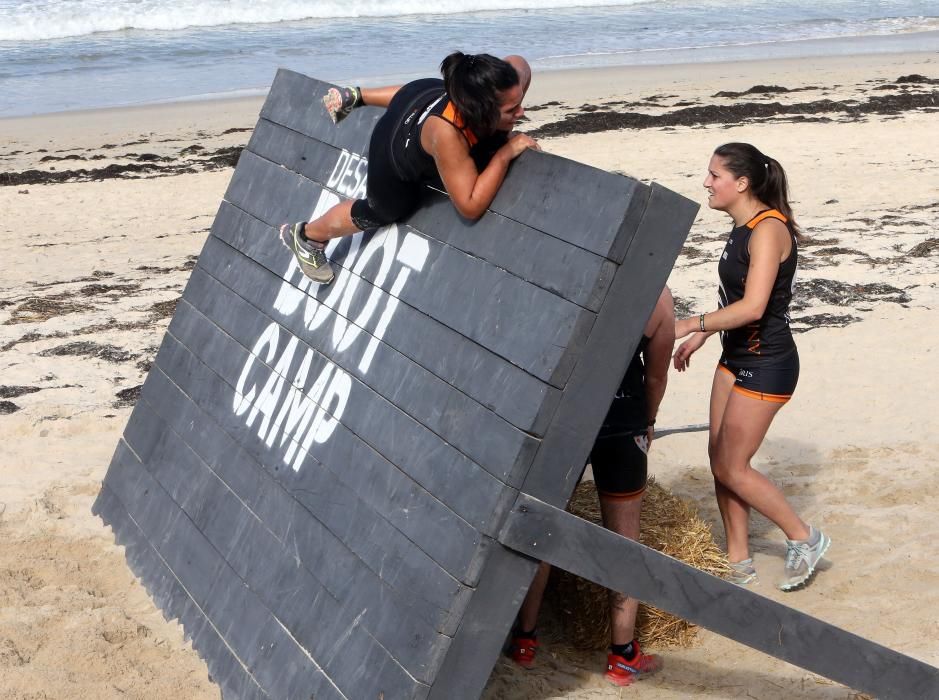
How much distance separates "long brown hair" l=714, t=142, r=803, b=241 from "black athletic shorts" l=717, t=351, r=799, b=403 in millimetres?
485

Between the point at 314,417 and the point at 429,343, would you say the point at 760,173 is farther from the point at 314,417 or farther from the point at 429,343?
the point at 314,417

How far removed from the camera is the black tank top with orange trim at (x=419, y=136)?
3.28 metres

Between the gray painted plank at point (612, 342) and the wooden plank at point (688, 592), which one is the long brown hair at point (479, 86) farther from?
the wooden plank at point (688, 592)

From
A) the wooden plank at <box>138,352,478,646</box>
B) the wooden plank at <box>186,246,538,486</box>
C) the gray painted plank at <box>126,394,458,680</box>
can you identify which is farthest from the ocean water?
the wooden plank at <box>138,352,478,646</box>

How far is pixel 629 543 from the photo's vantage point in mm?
2998

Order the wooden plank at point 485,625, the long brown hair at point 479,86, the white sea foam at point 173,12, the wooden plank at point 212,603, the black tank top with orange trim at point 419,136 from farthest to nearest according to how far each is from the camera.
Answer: the white sea foam at point 173,12, the wooden plank at point 212,603, the black tank top with orange trim at point 419,136, the long brown hair at point 479,86, the wooden plank at point 485,625

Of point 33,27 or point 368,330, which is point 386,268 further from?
point 33,27

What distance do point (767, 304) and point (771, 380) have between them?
292 mm

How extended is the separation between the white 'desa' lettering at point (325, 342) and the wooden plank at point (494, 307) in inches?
→ 1.2

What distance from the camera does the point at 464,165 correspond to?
3.19 meters

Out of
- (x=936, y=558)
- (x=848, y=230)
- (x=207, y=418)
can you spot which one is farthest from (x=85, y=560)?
(x=848, y=230)

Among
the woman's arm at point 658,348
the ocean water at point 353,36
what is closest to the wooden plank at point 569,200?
the woman's arm at point 658,348

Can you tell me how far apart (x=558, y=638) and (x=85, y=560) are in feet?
6.72

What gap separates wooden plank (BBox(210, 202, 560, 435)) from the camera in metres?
2.92
